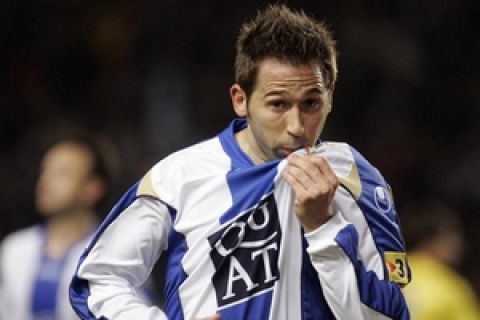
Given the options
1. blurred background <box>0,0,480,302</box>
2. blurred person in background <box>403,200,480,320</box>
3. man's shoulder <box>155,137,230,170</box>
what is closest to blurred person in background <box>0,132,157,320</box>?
blurred person in background <box>403,200,480,320</box>

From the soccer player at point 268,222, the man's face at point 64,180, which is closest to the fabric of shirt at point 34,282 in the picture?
the man's face at point 64,180

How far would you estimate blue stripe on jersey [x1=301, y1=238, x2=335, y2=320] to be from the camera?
3.79 meters

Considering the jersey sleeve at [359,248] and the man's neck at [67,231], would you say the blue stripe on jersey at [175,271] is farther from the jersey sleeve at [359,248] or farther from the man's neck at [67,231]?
the man's neck at [67,231]

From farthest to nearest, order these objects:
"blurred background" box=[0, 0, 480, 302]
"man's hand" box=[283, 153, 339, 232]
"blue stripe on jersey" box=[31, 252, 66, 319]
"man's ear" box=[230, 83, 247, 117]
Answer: "blurred background" box=[0, 0, 480, 302]
"blue stripe on jersey" box=[31, 252, 66, 319]
"man's ear" box=[230, 83, 247, 117]
"man's hand" box=[283, 153, 339, 232]

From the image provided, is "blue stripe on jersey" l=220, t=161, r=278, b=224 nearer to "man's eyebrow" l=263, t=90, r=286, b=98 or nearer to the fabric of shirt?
"man's eyebrow" l=263, t=90, r=286, b=98

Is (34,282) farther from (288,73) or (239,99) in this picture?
(288,73)

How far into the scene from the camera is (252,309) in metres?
3.80

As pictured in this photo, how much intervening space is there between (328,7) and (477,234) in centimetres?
218

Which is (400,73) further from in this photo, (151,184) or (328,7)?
(151,184)

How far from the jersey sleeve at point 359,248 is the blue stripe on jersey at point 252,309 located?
0.17 m

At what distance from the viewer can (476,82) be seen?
1098cm

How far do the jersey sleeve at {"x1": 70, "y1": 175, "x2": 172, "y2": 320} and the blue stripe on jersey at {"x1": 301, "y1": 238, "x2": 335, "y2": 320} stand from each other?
1.35ft

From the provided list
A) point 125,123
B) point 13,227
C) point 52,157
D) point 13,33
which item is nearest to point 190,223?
point 52,157

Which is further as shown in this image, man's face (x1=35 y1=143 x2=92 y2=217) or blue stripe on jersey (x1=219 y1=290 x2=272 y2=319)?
man's face (x1=35 y1=143 x2=92 y2=217)
